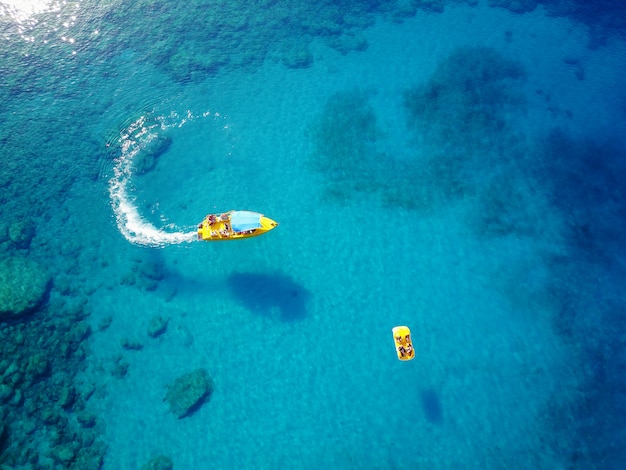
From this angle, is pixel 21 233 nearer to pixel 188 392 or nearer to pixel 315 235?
pixel 188 392

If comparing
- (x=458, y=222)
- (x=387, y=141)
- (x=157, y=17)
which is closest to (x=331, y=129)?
(x=387, y=141)

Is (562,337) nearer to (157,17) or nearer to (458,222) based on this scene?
(458,222)

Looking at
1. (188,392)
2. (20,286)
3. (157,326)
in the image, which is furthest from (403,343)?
(20,286)

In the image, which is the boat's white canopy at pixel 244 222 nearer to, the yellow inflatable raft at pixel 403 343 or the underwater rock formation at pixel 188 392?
the underwater rock formation at pixel 188 392

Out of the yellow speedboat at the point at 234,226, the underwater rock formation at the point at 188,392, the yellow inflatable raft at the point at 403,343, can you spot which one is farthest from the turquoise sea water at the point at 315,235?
the yellow speedboat at the point at 234,226

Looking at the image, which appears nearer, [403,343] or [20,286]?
[403,343]
